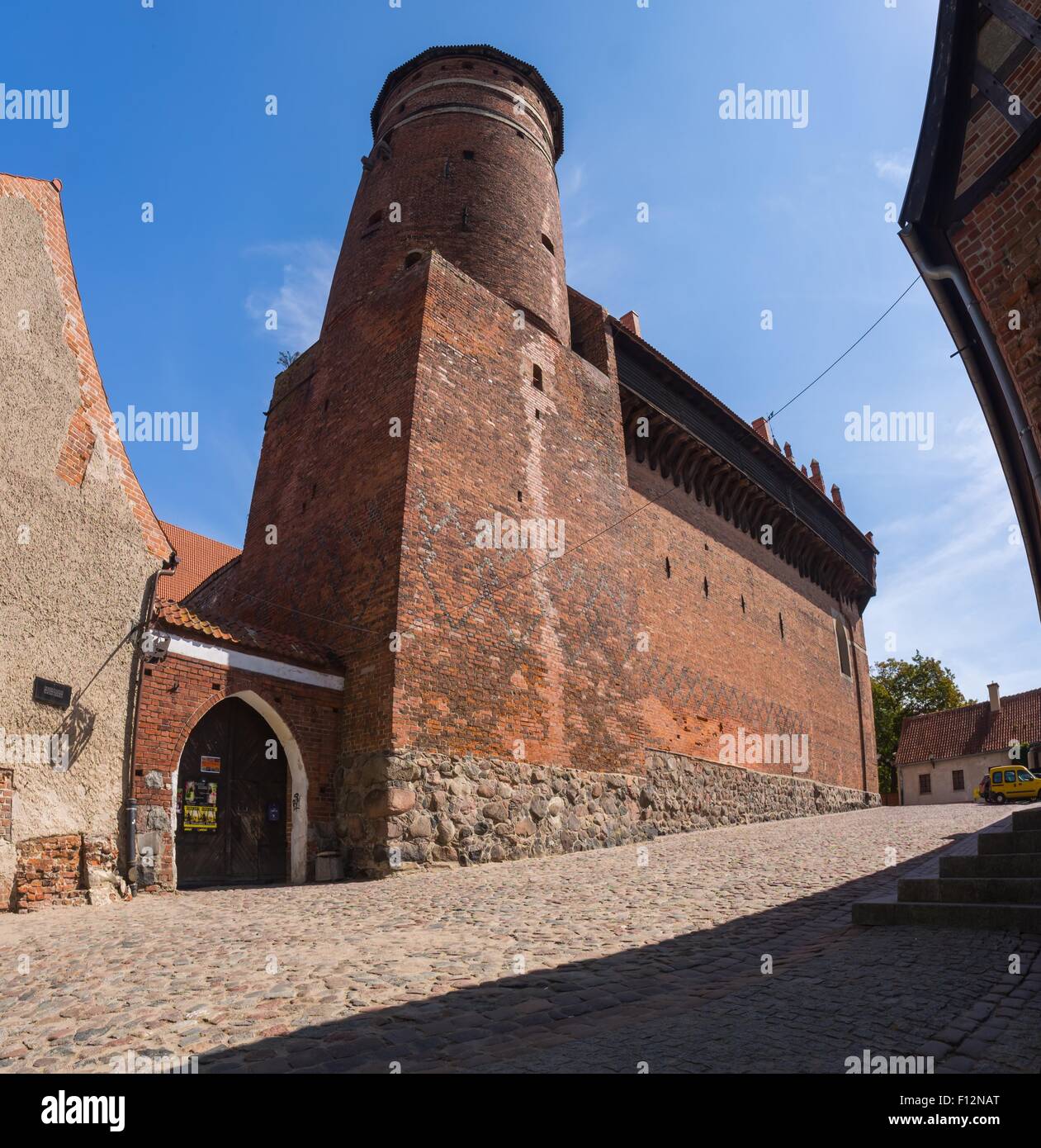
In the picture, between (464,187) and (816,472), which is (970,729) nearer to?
(816,472)

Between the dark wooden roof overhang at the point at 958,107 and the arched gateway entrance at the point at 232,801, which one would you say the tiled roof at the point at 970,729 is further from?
the dark wooden roof overhang at the point at 958,107

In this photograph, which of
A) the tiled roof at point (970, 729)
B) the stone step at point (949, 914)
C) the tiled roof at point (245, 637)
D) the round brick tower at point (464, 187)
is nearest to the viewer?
the stone step at point (949, 914)

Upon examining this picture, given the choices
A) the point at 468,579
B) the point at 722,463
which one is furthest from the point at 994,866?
the point at 722,463

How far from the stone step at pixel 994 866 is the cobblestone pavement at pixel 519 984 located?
0.91 meters

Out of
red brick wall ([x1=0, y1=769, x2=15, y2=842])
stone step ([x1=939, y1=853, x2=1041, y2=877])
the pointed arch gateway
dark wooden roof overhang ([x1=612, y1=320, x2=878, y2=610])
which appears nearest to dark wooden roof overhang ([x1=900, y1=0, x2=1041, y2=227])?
stone step ([x1=939, y1=853, x2=1041, y2=877])

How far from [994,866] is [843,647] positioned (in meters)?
24.9

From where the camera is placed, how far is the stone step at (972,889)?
5602 mm

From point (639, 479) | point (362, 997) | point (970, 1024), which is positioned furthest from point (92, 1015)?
point (639, 479)

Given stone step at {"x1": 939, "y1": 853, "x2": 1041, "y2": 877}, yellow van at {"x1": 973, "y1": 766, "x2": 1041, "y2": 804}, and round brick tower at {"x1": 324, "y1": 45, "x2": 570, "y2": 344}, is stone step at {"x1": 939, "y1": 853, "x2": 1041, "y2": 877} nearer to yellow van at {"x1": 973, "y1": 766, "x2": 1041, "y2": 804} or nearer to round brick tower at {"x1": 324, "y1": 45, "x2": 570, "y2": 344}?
round brick tower at {"x1": 324, "y1": 45, "x2": 570, "y2": 344}

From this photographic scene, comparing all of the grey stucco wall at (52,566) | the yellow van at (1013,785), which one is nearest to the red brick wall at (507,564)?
the grey stucco wall at (52,566)

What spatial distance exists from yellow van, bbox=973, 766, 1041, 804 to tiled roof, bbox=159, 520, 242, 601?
2550 centimetres

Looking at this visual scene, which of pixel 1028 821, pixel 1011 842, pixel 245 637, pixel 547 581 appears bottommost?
pixel 1011 842

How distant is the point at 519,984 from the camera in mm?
4609

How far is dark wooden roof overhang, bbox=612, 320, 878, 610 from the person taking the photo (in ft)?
61.4
